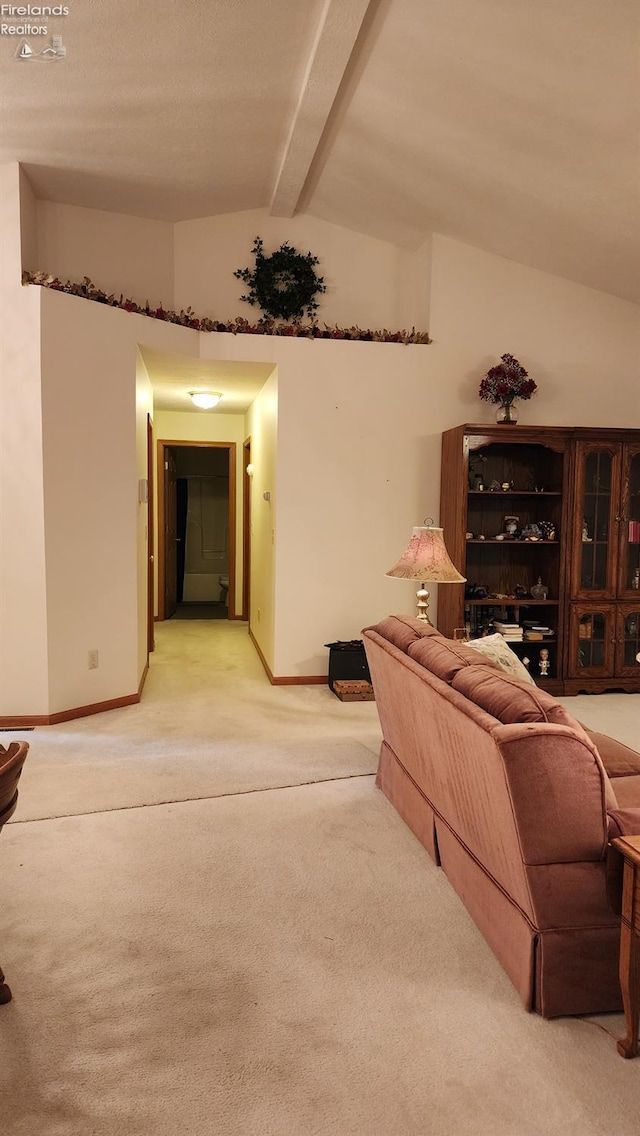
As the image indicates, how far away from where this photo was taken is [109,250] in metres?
5.25

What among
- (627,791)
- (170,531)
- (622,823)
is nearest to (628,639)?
(627,791)

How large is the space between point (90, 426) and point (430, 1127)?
13.1 feet

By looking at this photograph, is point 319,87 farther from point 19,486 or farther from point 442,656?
point 442,656

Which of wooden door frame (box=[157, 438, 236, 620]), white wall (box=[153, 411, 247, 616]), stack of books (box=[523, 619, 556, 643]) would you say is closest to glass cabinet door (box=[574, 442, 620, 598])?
stack of books (box=[523, 619, 556, 643])

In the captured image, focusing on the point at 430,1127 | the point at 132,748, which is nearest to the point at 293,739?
the point at 132,748

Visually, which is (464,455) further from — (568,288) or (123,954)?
(123,954)

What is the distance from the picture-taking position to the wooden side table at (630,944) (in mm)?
1696

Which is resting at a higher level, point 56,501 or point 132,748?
point 56,501

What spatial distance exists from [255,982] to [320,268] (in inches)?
→ 203

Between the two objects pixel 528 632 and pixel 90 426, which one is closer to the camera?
pixel 90 426

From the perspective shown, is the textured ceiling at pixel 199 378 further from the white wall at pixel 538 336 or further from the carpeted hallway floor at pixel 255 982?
the carpeted hallway floor at pixel 255 982

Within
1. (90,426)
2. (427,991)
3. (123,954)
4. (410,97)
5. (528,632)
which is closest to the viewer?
(427,991)

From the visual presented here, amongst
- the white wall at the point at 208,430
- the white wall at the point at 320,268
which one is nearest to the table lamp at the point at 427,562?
the white wall at the point at 320,268

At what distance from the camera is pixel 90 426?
451cm
